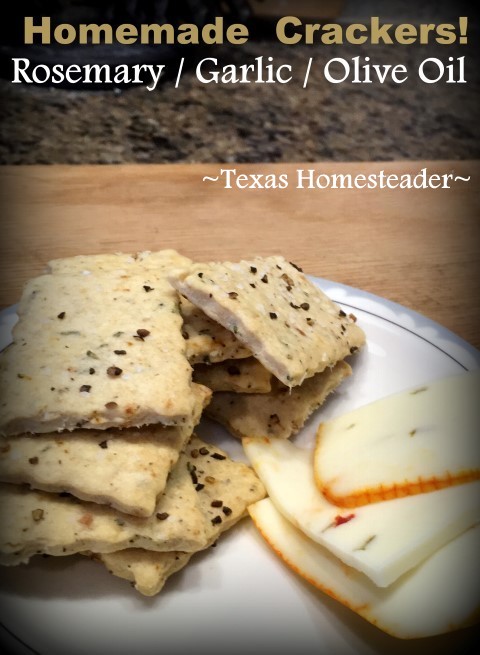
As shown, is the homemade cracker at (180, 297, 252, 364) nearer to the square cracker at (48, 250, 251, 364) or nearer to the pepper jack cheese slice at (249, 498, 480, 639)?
the square cracker at (48, 250, 251, 364)

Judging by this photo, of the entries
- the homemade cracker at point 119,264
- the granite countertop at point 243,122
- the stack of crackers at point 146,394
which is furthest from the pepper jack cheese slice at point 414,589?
the granite countertop at point 243,122

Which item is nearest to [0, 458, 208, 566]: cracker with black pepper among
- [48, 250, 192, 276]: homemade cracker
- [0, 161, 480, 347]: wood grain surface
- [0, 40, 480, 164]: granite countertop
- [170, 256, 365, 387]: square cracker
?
[170, 256, 365, 387]: square cracker

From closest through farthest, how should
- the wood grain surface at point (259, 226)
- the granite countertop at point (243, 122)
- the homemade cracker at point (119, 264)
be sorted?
the homemade cracker at point (119, 264)
the wood grain surface at point (259, 226)
the granite countertop at point (243, 122)

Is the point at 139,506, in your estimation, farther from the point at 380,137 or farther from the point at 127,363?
the point at 380,137

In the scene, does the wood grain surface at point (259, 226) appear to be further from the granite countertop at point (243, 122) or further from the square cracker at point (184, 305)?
the granite countertop at point (243, 122)

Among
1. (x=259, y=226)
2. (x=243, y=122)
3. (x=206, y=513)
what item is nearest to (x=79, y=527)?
(x=206, y=513)

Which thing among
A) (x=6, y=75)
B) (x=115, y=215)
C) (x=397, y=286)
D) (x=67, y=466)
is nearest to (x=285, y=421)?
(x=67, y=466)
